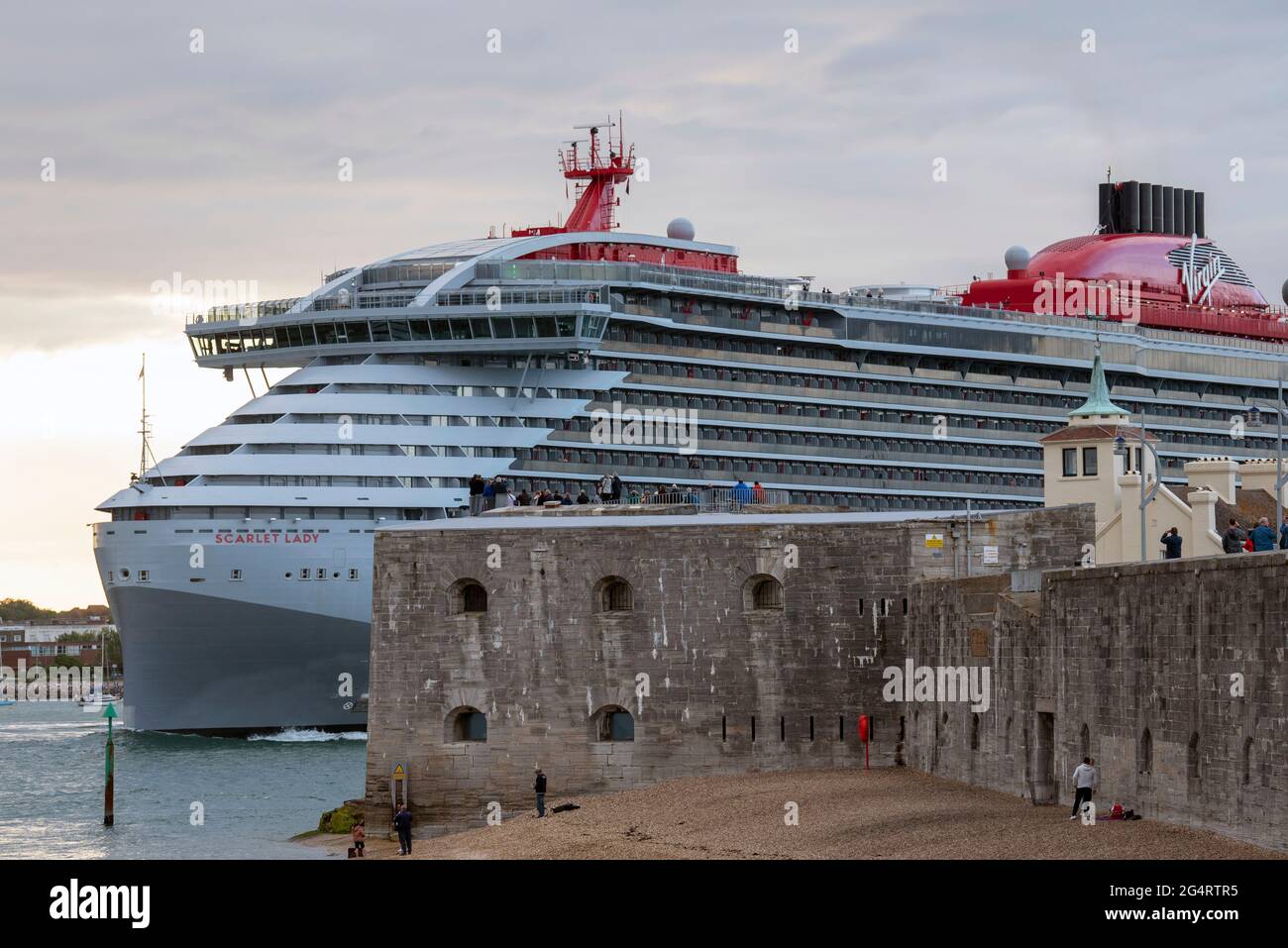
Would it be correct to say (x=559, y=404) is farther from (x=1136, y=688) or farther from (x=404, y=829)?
(x=1136, y=688)

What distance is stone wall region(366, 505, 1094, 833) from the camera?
4356 centimetres

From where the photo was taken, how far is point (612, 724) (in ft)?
149

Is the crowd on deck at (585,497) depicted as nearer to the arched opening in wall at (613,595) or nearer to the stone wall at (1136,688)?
the arched opening in wall at (613,595)

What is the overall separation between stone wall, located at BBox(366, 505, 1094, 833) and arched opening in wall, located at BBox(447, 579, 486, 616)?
0.07 meters

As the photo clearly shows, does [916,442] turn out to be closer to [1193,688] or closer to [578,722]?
[578,722]

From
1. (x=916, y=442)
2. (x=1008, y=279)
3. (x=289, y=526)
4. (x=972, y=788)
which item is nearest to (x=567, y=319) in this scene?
(x=289, y=526)

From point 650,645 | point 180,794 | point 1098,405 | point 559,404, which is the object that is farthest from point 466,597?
point 559,404

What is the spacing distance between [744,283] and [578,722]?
142ft

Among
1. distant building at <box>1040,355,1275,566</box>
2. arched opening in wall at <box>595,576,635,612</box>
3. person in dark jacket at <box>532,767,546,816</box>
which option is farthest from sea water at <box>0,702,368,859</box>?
distant building at <box>1040,355,1275,566</box>

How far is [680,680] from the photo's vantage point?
44.0 m

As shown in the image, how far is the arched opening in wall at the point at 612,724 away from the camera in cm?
4450

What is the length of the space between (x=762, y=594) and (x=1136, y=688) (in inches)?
534

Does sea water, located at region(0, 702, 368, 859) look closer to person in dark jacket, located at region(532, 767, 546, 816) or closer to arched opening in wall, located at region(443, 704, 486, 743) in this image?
arched opening in wall, located at region(443, 704, 486, 743)
